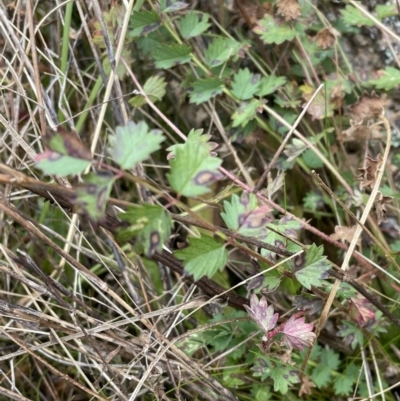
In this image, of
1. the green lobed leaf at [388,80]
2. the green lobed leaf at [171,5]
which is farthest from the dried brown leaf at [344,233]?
the green lobed leaf at [171,5]

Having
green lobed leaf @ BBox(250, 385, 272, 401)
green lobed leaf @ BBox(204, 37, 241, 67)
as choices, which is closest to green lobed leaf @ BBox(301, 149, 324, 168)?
green lobed leaf @ BBox(204, 37, 241, 67)

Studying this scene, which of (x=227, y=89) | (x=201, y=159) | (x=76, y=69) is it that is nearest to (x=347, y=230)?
(x=227, y=89)

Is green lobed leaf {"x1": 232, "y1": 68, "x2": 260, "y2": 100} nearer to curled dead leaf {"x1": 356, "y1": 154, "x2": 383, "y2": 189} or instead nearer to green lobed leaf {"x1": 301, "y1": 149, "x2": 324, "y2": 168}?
green lobed leaf {"x1": 301, "y1": 149, "x2": 324, "y2": 168}

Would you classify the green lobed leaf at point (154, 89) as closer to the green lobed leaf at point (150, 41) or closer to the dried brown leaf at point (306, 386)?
the green lobed leaf at point (150, 41)

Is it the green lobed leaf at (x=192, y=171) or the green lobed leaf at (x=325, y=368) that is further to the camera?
the green lobed leaf at (x=325, y=368)

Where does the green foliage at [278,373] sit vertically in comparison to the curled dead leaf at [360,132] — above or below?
below

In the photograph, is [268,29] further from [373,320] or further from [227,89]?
[373,320]

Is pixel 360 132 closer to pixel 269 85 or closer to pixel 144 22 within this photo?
pixel 269 85
